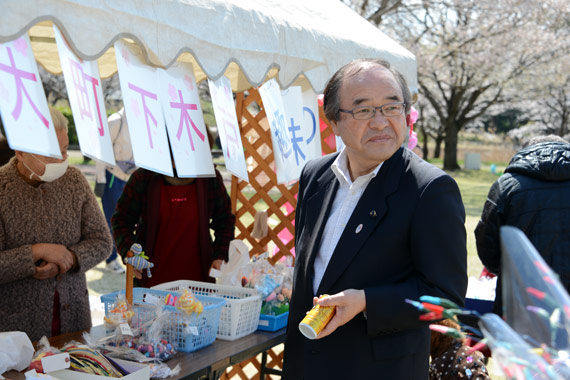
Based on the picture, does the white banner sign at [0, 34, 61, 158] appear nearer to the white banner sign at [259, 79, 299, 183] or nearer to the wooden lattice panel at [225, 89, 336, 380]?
the white banner sign at [259, 79, 299, 183]

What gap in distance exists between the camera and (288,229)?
152 inches

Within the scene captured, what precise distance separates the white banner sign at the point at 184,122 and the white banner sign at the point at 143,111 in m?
0.06

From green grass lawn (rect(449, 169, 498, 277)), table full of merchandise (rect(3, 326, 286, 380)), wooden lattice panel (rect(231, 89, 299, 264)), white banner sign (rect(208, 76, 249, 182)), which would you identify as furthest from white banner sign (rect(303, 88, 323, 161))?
green grass lawn (rect(449, 169, 498, 277))

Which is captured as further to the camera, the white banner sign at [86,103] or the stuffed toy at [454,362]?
the stuffed toy at [454,362]

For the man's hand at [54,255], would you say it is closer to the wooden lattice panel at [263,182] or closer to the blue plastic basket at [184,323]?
the blue plastic basket at [184,323]

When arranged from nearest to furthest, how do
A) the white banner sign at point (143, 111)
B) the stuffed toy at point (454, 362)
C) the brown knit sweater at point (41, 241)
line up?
the white banner sign at point (143, 111) < the brown knit sweater at point (41, 241) < the stuffed toy at point (454, 362)

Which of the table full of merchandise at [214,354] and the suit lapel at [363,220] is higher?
the suit lapel at [363,220]

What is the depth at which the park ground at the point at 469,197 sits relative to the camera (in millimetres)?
5652

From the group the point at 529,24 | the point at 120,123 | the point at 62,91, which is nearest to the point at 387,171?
the point at 120,123

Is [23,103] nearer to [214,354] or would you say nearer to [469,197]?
[214,354]

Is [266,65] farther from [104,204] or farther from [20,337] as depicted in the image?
[104,204]

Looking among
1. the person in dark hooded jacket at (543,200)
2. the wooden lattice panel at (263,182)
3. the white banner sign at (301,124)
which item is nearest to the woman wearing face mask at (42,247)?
the white banner sign at (301,124)

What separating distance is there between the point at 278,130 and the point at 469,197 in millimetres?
13192

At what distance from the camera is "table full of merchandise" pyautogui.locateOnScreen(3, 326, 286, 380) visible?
6.86 ft
